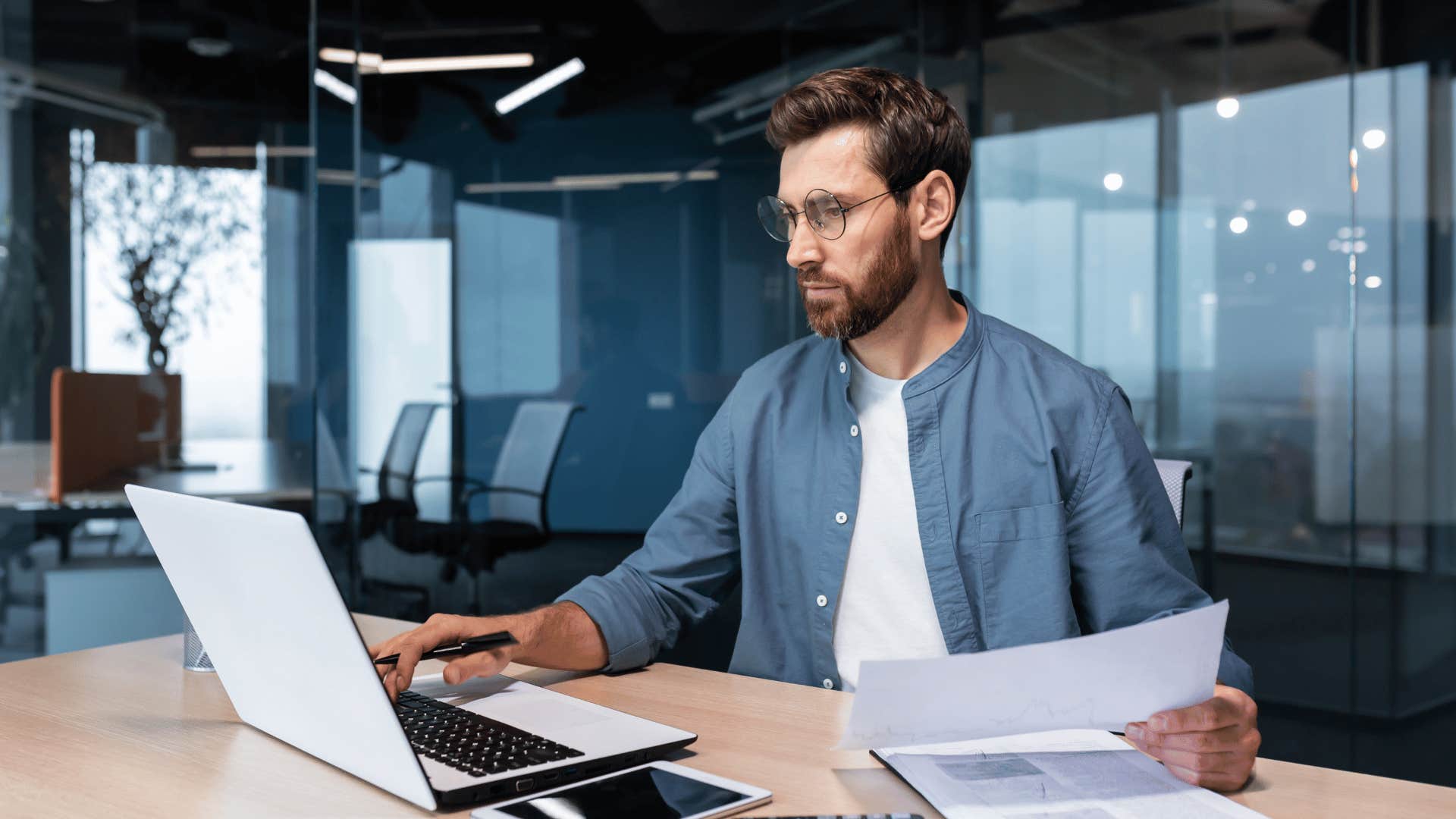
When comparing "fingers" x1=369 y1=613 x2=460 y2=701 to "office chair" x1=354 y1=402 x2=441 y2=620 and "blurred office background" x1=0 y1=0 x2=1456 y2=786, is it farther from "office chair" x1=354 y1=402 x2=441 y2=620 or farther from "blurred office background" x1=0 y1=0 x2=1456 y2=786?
"office chair" x1=354 y1=402 x2=441 y2=620

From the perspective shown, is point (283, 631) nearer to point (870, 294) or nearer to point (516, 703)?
point (516, 703)

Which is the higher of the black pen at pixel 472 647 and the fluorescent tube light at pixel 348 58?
the fluorescent tube light at pixel 348 58

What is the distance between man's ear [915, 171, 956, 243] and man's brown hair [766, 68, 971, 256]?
0.01 m

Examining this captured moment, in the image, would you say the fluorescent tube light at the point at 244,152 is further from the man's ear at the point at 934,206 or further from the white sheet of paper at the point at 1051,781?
the white sheet of paper at the point at 1051,781

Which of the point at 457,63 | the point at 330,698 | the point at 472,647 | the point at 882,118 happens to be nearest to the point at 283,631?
the point at 330,698

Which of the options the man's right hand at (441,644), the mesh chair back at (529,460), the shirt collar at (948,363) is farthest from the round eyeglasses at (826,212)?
the mesh chair back at (529,460)

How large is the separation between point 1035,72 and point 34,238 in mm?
3551

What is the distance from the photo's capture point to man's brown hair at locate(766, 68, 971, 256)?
1.50m

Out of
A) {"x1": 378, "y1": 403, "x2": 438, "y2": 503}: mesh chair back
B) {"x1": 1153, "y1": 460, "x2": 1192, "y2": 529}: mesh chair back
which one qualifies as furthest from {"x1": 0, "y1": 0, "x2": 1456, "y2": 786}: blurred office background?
{"x1": 1153, "y1": 460, "x2": 1192, "y2": 529}: mesh chair back

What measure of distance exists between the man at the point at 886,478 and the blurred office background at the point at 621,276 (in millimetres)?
2318

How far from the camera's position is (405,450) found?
4.26 metres

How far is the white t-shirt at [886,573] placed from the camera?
1.44m

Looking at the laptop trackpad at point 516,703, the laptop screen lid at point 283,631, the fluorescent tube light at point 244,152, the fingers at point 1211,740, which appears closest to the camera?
the laptop screen lid at point 283,631

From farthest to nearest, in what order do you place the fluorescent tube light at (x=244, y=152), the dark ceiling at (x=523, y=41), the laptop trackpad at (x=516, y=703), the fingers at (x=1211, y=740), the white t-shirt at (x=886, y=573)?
the fluorescent tube light at (x=244, y=152) < the dark ceiling at (x=523, y=41) < the white t-shirt at (x=886, y=573) < the laptop trackpad at (x=516, y=703) < the fingers at (x=1211, y=740)
